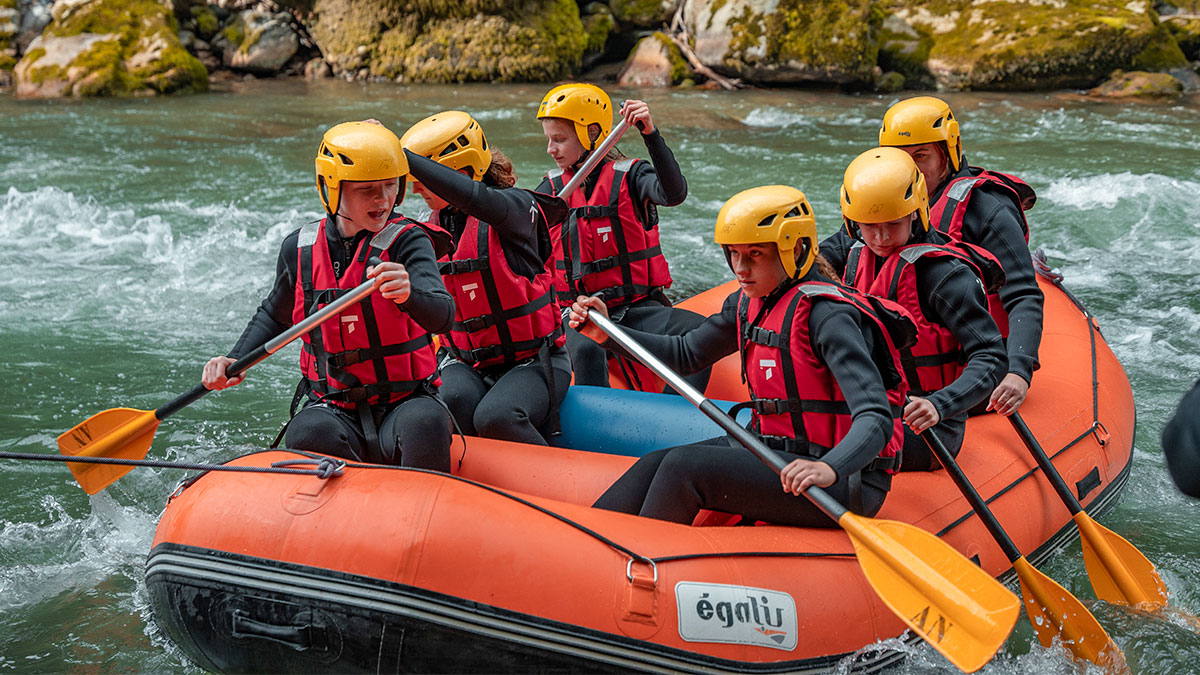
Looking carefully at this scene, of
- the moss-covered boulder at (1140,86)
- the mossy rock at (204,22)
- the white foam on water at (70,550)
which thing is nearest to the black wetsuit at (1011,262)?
the white foam on water at (70,550)

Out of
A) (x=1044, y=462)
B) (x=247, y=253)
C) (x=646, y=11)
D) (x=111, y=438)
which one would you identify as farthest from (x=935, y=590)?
(x=646, y=11)

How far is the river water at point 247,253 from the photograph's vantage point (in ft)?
12.8

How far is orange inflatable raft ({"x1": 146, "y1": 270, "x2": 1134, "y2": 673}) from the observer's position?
2.73m

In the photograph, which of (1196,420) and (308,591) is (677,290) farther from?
(1196,420)

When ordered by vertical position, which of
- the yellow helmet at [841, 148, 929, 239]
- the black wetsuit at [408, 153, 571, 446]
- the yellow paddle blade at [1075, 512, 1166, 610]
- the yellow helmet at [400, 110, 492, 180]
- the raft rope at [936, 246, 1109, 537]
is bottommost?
the yellow paddle blade at [1075, 512, 1166, 610]

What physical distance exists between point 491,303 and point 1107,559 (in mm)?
2284

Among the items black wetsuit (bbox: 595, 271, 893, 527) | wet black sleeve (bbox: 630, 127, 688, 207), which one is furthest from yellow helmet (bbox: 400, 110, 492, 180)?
black wetsuit (bbox: 595, 271, 893, 527)

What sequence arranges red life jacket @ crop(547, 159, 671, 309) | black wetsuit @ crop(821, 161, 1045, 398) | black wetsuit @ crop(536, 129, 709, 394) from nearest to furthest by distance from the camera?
1. black wetsuit @ crop(821, 161, 1045, 398)
2. black wetsuit @ crop(536, 129, 709, 394)
3. red life jacket @ crop(547, 159, 671, 309)

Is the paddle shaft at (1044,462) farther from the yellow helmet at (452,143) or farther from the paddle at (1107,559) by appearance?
the yellow helmet at (452,143)

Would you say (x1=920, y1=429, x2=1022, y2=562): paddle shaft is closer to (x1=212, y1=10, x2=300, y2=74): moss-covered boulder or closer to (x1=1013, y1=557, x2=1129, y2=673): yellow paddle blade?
(x1=1013, y1=557, x2=1129, y2=673): yellow paddle blade

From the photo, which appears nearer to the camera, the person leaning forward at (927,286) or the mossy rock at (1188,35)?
the person leaning forward at (927,286)

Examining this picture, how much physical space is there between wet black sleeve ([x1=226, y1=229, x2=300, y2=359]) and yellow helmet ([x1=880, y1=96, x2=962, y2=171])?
83.5 inches

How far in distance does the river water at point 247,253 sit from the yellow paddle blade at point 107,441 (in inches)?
19.6

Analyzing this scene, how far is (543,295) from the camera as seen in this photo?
3.89m
